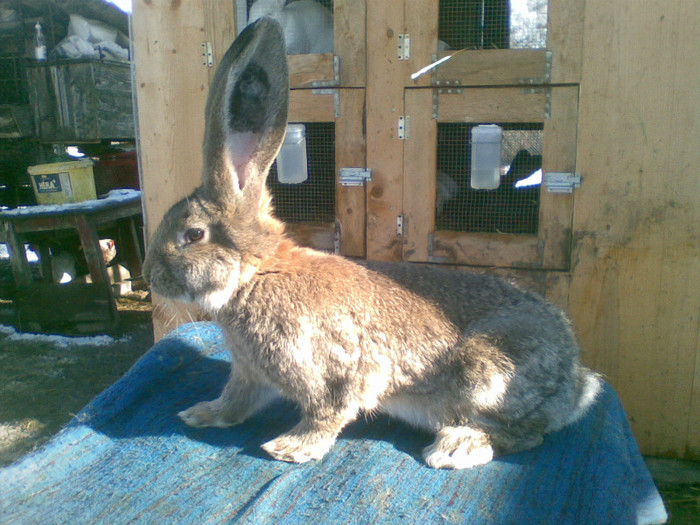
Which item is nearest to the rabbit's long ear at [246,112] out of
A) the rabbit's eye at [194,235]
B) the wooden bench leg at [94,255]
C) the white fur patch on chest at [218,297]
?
the rabbit's eye at [194,235]

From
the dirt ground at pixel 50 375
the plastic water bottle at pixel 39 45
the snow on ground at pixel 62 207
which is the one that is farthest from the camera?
the plastic water bottle at pixel 39 45

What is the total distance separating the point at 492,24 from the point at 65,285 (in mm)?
3998

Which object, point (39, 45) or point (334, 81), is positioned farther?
point (39, 45)

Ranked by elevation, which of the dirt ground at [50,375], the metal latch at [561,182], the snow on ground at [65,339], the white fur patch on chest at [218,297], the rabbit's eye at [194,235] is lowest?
the dirt ground at [50,375]

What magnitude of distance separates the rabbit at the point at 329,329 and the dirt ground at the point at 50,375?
7.07 feet

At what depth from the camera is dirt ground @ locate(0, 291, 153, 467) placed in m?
3.50

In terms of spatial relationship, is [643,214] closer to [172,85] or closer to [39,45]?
[172,85]

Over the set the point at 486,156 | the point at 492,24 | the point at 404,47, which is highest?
the point at 492,24

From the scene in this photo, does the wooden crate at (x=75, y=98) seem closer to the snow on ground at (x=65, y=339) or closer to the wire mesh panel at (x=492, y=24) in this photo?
the snow on ground at (x=65, y=339)

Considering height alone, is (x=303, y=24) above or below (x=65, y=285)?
above

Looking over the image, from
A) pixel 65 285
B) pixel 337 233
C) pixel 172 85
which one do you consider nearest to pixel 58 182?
pixel 65 285

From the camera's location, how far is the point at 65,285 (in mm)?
4914

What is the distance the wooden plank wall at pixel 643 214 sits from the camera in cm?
255

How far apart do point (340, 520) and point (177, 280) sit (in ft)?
2.87
